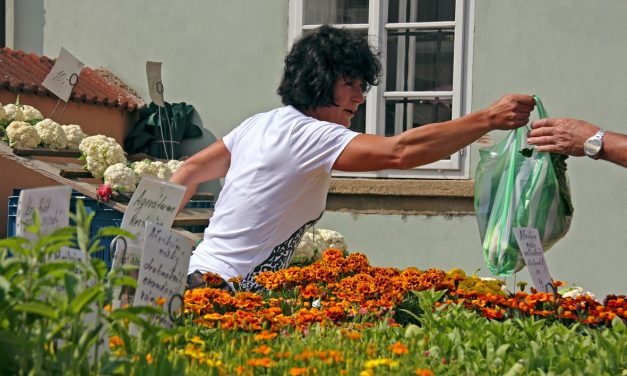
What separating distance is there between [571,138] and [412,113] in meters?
3.69

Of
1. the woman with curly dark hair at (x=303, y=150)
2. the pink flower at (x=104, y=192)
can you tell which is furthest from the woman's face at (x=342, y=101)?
the pink flower at (x=104, y=192)

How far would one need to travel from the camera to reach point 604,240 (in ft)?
20.9

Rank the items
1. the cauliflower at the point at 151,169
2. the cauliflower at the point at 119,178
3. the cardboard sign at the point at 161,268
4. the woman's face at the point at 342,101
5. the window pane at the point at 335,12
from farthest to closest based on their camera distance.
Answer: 1. the window pane at the point at 335,12
2. the cauliflower at the point at 151,169
3. the cauliflower at the point at 119,178
4. the woman's face at the point at 342,101
5. the cardboard sign at the point at 161,268

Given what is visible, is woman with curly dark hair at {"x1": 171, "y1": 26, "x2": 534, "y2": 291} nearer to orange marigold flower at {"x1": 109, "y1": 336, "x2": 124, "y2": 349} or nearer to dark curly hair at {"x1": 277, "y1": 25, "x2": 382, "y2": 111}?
dark curly hair at {"x1": 277, "y1": 25, "x2": 382, "y2": 111}

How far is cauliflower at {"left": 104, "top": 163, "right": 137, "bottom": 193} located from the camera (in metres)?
6.08

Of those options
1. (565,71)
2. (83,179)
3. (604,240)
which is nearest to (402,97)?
(565,71)

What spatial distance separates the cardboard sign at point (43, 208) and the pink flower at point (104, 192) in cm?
368

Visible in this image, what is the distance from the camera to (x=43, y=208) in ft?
6.83

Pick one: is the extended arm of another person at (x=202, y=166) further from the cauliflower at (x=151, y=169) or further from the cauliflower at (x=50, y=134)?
the cauliflower at (x=50, y=134)

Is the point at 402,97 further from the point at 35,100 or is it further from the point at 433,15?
the point at 35,100

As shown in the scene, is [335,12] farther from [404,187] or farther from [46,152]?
[46,152]

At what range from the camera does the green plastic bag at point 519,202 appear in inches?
139

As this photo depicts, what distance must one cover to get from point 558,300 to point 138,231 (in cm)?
124

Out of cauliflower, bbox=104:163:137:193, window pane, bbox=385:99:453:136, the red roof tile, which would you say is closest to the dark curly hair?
cauliflower, bbox=104:163:137:193
